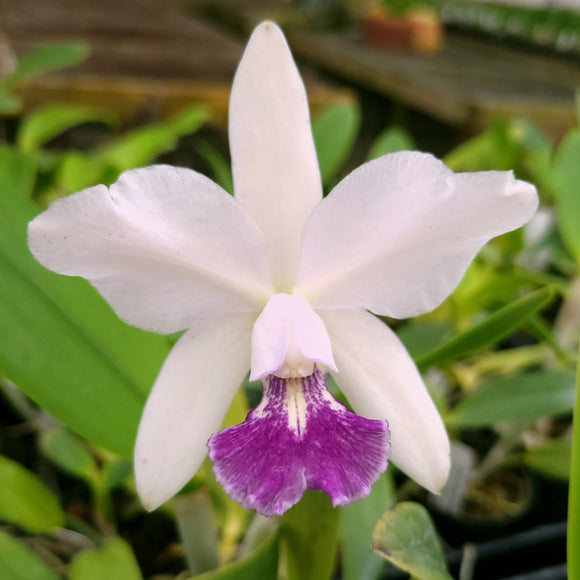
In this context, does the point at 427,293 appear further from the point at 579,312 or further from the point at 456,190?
the point at 579,312

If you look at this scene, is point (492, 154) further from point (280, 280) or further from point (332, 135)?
point (280, 280)

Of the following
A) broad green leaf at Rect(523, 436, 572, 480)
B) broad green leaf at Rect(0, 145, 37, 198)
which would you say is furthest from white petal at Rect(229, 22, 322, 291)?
broad green leaf at Rect(523, 436, 572, 480)

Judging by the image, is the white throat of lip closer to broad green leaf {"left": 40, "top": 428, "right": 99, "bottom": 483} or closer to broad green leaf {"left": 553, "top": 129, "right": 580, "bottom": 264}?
broad green leaf {"left": 40, "top": 428, "right": 99, "bottom": 483}

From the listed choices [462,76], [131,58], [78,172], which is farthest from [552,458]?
[462,76]

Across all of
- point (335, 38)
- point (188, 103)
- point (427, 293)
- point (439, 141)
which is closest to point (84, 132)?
point (188, 103)

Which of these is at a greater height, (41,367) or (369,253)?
(369,253)

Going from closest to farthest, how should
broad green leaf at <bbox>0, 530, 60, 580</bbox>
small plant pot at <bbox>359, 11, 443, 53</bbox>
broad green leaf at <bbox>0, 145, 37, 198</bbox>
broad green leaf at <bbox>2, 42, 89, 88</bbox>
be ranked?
broad green leaf at <bbox>0, 530, 60, 580</bbox>, broad green leaf at <bbox>0, 145, 37, 198</bbox>, broad green leaf at <bbox>2, 42, 89, 88</bbox>, small plant pot at <bbox>359, 11, 443, 53</bbox>
